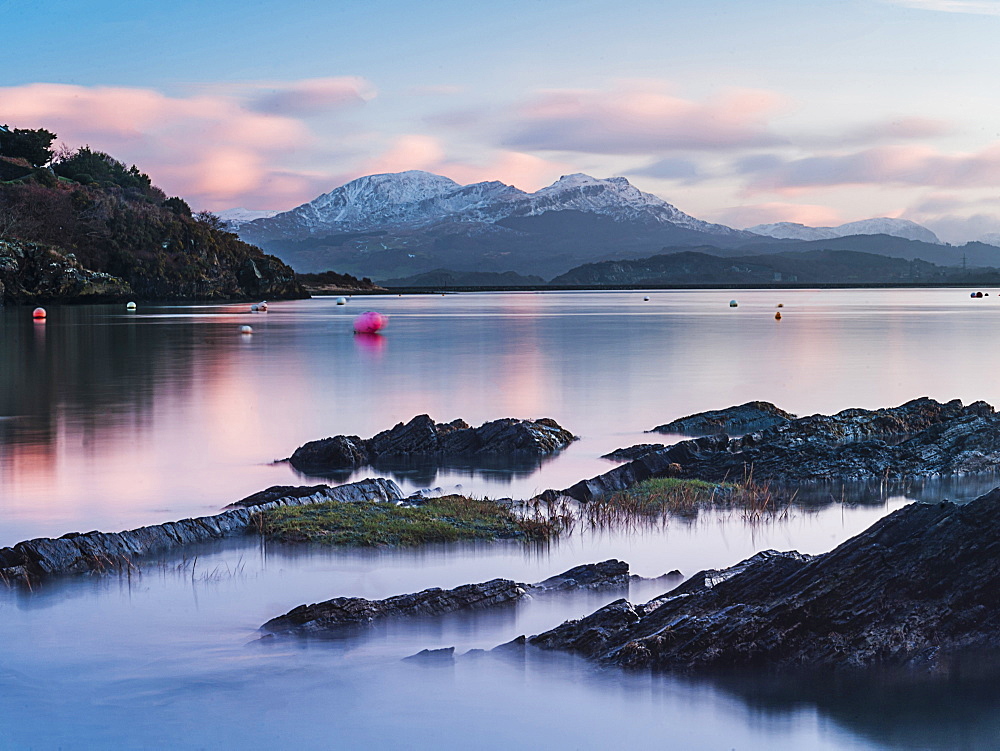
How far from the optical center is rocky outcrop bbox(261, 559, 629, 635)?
31.5 feet

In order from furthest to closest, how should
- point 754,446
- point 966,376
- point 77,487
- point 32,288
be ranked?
1. point 32,288
2. point 966,376
3. point 754,446
4. point 77,487

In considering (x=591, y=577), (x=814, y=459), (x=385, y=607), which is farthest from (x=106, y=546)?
(x=814, y=459)

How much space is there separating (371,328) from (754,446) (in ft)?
202

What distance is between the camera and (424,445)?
20484 millimetres

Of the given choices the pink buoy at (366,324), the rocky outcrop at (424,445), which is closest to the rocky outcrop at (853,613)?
the rocky outcrop at (424,445)

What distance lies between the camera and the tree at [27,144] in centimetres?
16925

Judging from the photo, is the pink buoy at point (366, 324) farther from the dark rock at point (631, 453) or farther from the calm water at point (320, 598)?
the dark rock at point (631, 453)

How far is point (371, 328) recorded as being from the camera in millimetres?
79250

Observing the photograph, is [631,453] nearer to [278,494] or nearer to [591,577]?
[278,494]

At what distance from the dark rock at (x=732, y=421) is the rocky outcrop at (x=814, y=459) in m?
3.40

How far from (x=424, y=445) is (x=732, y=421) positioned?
28.1 feet

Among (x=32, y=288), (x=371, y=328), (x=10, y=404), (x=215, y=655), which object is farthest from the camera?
(x=32, y=288)

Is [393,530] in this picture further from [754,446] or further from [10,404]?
[10,404]

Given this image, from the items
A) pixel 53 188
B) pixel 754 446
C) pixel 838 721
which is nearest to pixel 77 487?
pixel 754 446
